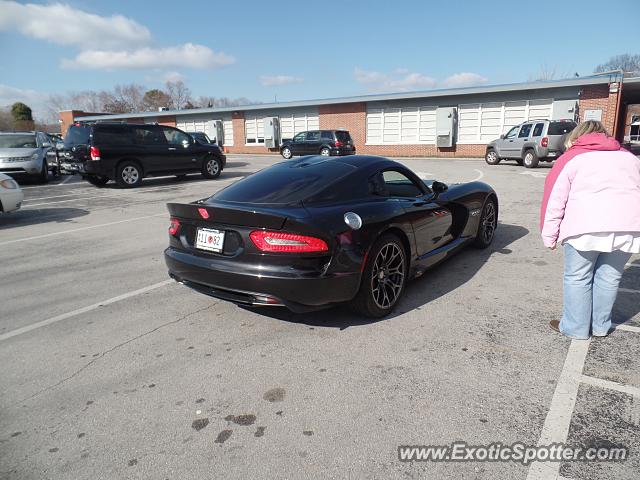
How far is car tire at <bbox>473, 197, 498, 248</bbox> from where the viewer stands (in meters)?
5.73

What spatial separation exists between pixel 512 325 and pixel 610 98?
22.1m

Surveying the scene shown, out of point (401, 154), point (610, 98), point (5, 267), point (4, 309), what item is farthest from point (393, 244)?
point (401, 154)

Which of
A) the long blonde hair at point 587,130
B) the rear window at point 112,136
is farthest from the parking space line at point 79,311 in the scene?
the rear window at point 112,136

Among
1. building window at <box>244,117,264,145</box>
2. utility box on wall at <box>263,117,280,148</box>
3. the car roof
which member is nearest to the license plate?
the car roof

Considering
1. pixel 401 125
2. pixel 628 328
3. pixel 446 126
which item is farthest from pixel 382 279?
pixel 401 125

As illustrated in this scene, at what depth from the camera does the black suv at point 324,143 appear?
23156 millimetres

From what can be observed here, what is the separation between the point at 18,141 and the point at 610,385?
54.8 ft

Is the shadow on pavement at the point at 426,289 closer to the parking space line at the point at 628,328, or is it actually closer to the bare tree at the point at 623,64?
the parking space line at the point at 628,328

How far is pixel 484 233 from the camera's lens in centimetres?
586

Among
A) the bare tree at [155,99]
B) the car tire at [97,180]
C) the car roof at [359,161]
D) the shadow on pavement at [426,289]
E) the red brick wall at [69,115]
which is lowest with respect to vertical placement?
the shadow on pavement at [426,289]

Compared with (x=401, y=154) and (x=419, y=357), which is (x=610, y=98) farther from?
(x=419, y=357)

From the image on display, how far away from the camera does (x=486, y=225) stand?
5.90 m

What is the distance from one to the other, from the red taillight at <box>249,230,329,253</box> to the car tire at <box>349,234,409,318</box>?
53 cm

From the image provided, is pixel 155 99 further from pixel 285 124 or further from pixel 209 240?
pixel 209 240
